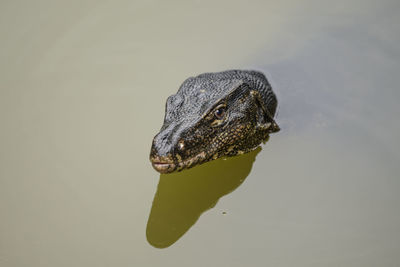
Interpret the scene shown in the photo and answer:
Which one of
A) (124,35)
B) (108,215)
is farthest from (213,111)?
(124,35)

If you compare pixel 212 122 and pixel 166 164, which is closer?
pixel 166 164

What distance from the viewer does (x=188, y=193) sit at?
4.82 m

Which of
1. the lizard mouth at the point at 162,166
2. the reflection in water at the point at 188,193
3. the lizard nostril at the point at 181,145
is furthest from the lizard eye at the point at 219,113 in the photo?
the lizard mouth at the point at 162,166

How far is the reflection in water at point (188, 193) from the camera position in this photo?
14.6 ft

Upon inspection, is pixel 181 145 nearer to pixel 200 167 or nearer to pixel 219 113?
pixel 219 113

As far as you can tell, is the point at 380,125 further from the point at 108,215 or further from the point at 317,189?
the point at 108,215

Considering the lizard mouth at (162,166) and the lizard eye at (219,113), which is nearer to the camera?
the lizard mouth at (162,166)

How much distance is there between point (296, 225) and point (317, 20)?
130 inches

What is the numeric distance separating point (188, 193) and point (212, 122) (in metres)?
0.78

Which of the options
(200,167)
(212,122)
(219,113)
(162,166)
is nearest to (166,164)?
(162,166)

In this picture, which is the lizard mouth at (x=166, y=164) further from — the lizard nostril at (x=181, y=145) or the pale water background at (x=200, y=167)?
the pale water background at (x=200, y=167)

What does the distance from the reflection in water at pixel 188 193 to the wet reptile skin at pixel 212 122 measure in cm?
27

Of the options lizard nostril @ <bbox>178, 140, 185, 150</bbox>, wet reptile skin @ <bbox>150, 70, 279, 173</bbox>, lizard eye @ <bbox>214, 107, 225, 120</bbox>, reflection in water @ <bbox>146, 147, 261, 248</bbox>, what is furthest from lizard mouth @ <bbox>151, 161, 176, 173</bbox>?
lizard eye @ <bbox>214, 107, 225, 120</bbox>

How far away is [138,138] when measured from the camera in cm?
532
